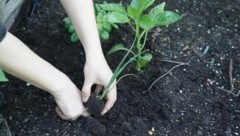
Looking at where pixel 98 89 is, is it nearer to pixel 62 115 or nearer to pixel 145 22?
pixel 62 115

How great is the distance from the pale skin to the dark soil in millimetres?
84

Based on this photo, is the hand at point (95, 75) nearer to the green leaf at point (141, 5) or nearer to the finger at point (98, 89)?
the finger at point (98, 89)

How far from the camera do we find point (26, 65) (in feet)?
3.83

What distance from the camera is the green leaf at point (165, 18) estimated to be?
1.36 m

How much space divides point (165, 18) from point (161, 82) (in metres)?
0.26

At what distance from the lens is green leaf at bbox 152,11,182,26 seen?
4.46ft

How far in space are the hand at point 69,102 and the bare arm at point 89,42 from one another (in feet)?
0.09

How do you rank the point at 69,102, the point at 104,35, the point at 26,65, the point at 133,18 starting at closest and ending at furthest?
1. the point at 26,65
2. the point at 69,102
3. the point at 133,18
4. the point at 104,35

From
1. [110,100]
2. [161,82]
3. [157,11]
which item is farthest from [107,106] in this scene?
[157,11]

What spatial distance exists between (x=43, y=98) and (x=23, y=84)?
0.10 m

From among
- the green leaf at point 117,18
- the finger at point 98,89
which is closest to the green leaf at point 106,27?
the green leaf at point 117,18

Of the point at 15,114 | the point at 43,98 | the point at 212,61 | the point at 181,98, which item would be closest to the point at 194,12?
the point at 212,61

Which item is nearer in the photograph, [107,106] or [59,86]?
[59,86]

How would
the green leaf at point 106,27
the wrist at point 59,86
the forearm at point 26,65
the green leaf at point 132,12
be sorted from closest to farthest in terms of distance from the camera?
1. the forearm at point 26,65
2. the wrist at point 59,86
3. the green leaf at point 132,12
4. the green leaf at point 106,27
